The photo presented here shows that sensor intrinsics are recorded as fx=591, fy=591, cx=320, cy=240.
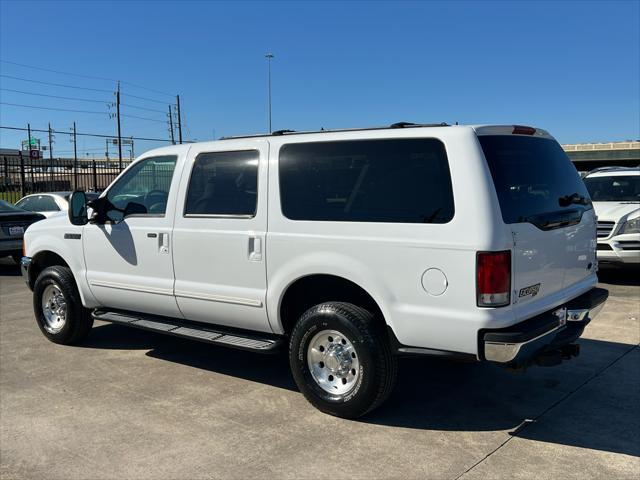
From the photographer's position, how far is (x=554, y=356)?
3977 mm

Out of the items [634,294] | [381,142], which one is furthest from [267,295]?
[634,294]

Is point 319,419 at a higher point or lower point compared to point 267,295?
lower

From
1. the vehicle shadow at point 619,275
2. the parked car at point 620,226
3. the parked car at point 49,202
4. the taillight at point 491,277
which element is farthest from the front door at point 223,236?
the parked car at point 49,202

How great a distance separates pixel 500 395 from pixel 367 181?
6.79 ft

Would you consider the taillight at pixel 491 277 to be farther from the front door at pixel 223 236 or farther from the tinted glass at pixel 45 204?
the tinted glass at pixel 45 204

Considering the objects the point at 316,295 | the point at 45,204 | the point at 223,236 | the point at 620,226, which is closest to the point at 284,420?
the point at 316,295

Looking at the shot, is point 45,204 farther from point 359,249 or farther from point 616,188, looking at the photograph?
point 616,188

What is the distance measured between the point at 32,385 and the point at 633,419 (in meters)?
4.75

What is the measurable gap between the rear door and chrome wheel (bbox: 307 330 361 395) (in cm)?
123

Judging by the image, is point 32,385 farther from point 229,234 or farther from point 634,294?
point 634,294

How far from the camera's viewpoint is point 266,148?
4.66 m

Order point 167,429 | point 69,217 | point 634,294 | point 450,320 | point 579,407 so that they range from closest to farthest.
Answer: point 450,320, point 167,429, point 579,407, point 69,217, point 634,294

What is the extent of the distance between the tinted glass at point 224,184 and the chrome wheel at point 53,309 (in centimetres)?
213

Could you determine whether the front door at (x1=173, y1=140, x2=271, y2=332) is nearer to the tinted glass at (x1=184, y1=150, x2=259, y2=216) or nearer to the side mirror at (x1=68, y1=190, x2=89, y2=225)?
the tinted glass at (x1=184, y1=150, x2=259, y2=216)
